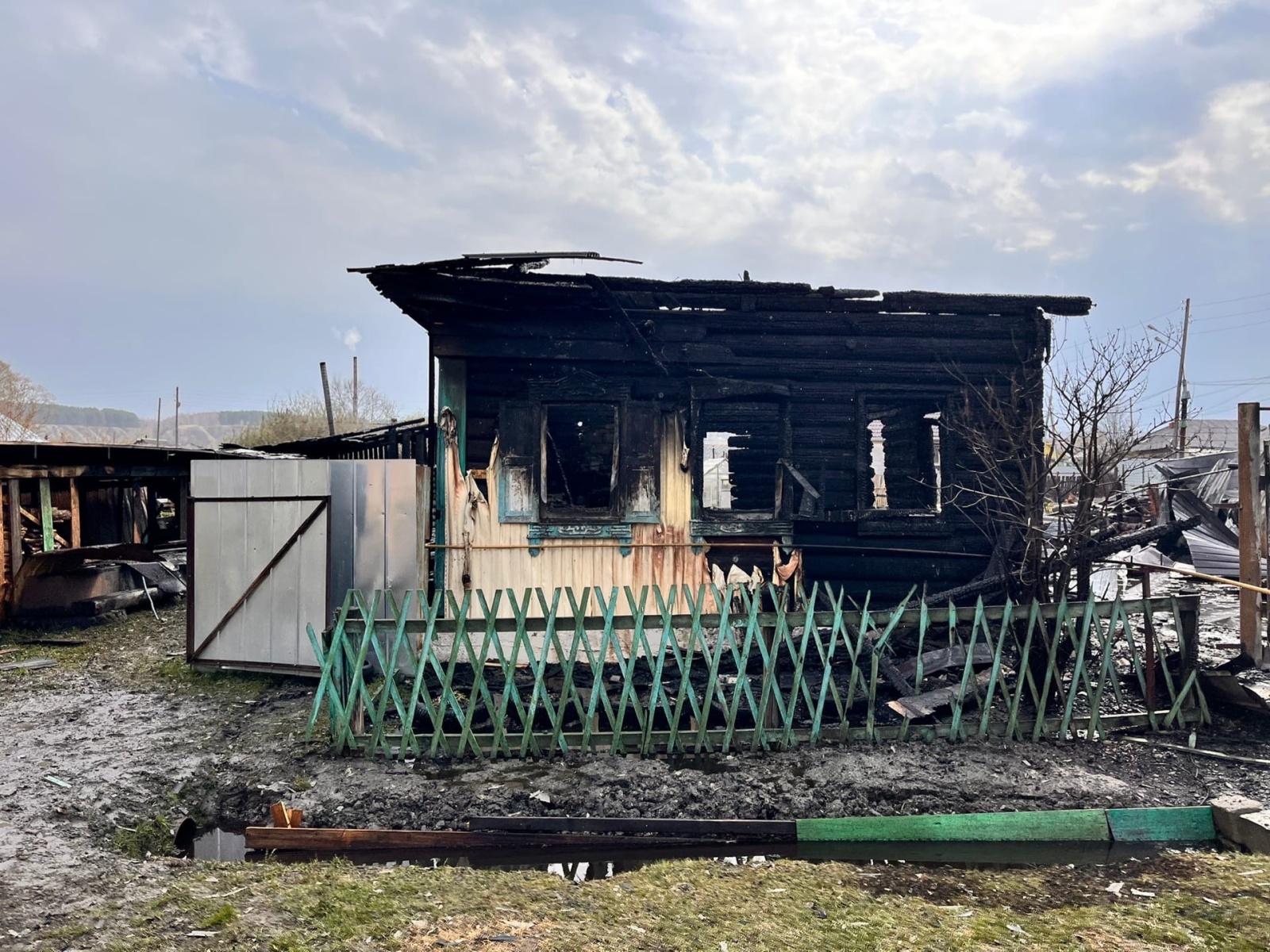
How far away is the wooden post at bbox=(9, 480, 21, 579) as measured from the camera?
32.5 ft

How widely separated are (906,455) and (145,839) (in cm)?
821

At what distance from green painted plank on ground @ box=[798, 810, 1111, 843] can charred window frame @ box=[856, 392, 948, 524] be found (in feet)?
14.0

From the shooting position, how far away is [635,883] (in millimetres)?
3799

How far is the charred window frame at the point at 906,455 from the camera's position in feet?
27.9

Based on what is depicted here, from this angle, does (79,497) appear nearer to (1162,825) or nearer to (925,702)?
(925,702)

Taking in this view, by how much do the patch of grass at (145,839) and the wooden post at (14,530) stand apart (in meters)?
7.82

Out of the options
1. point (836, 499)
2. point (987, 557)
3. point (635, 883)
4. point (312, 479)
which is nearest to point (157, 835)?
point (635, 883)

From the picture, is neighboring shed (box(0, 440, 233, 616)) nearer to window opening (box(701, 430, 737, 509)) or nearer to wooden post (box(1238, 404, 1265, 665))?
window opening (box(701, 430, 737, 509))

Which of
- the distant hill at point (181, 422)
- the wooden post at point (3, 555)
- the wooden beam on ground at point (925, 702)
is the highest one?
the distant hill at point (181, 422)

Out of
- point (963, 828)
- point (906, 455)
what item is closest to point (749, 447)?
point (906, 455)

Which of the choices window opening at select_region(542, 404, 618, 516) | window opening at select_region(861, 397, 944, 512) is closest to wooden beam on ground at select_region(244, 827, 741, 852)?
window opening at select_region(861, 397, 944, 512)

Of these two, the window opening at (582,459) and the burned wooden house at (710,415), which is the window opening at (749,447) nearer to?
the burned wooden house at (710,415)

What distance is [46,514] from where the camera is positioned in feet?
34.9

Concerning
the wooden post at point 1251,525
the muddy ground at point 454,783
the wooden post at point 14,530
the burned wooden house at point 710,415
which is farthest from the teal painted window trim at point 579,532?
the wooden post at point 14,530
